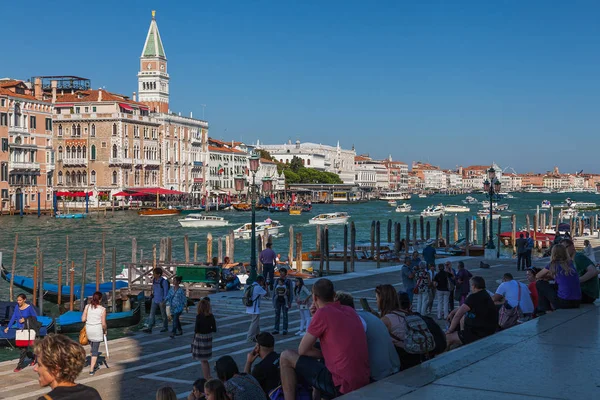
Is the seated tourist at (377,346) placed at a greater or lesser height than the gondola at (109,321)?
greater

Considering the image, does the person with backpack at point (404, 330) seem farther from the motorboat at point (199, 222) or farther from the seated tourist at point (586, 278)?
the motorboat at point (199, 222)

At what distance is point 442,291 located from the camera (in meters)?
12.0

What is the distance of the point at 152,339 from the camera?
11.1 meters

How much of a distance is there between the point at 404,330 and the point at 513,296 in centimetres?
303

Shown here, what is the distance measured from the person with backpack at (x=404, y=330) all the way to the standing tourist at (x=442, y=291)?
591 centimetres

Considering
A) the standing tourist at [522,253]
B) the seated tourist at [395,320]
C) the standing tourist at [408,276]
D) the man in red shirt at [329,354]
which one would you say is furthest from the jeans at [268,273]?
the man in red shirt at [329,354]

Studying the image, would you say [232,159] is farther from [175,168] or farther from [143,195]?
[143,195]

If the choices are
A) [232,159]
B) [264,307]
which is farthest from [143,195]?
[264,307]

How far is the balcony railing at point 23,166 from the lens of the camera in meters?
61.4

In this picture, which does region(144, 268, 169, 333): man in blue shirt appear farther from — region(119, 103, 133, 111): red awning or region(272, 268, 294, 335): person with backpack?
region(119, 103, 133, 111): red awning

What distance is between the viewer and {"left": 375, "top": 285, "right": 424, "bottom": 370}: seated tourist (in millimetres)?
5941

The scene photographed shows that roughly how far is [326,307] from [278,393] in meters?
0.73

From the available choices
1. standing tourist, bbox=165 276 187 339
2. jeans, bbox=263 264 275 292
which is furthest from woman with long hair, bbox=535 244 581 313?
jeans, bbox=263 264 275 292

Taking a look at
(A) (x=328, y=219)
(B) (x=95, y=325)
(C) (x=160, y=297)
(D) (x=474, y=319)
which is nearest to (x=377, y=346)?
(D) (x=474, y=319)
